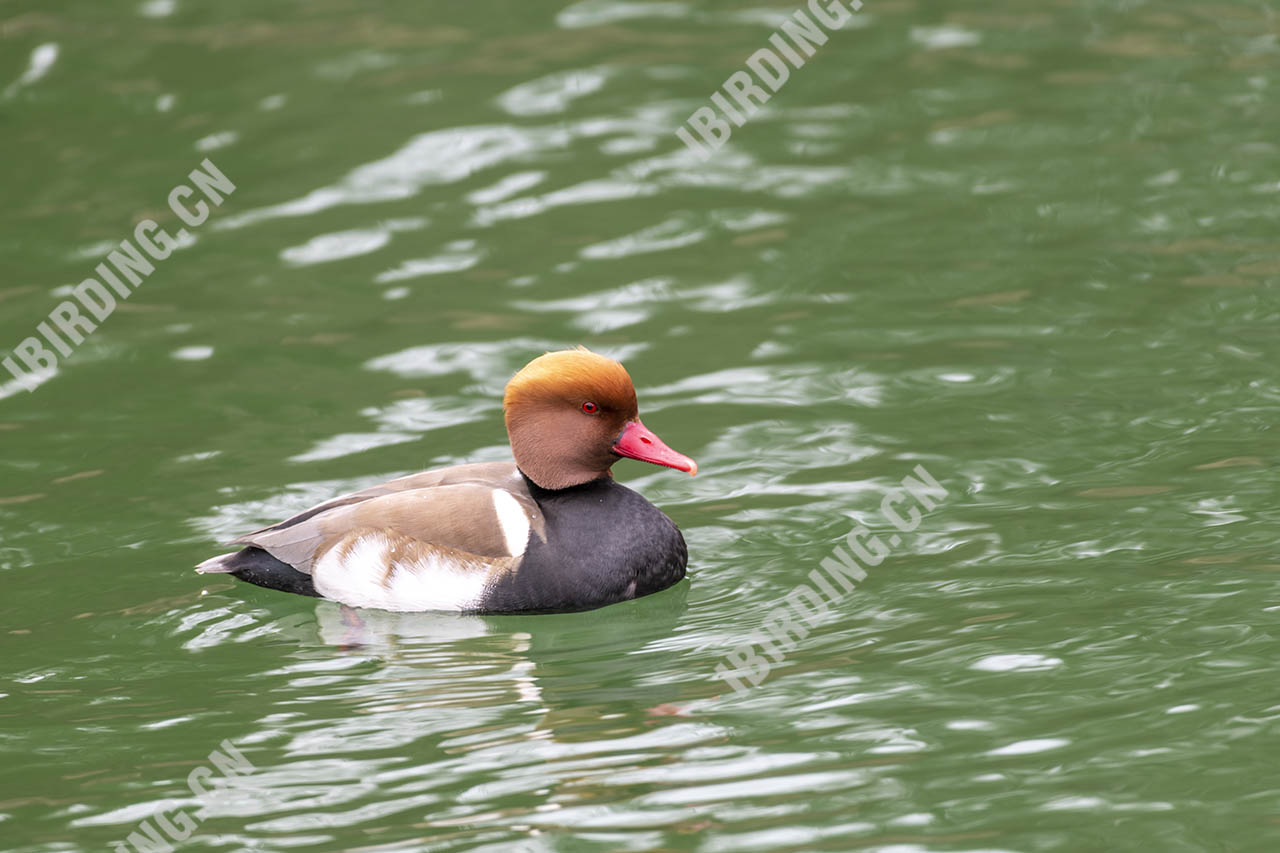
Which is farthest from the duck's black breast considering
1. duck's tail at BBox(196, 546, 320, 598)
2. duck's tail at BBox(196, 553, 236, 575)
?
duck's tail at BBox(196, 553, 236, 575)

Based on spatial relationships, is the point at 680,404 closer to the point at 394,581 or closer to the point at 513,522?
the point at 513,522

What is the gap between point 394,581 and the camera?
7215 millimetres

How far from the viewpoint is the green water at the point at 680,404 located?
555 cm

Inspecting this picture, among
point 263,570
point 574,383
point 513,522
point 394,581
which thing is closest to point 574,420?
point 574,383

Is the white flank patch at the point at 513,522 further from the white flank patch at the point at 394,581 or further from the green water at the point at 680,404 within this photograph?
the green water at the point at 680,404

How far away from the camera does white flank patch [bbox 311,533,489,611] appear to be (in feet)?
23.4

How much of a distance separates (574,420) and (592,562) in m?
0.58

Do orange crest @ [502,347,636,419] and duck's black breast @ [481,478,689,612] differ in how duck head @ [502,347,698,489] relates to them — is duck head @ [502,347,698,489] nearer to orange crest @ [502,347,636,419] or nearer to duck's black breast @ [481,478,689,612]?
orange crest @ [502,347,636,419]

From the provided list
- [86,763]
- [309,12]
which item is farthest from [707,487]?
[309,12]

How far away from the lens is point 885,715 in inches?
229

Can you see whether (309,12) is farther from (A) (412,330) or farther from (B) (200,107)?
(A) (412,330)

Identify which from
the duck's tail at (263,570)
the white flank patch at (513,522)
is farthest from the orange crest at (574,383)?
the duck's tail at (263,570)

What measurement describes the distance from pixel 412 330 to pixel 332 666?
3715 mm

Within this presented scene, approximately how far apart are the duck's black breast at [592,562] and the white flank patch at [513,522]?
4cm
